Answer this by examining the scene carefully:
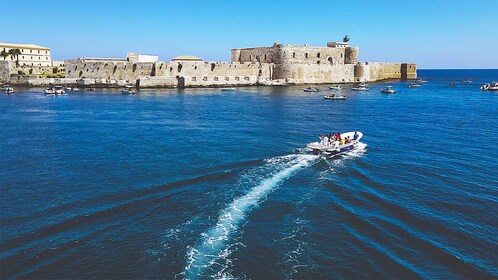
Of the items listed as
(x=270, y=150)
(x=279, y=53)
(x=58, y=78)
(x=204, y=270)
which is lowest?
(x=204, y=270)

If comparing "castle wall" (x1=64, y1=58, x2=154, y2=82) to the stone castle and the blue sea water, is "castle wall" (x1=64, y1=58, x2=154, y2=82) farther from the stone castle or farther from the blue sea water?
the blue sea water

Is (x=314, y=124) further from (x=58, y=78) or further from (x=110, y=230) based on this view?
(x=58, y=78)

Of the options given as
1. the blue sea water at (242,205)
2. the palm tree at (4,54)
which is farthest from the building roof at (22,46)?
the blue sea water at (242,205)

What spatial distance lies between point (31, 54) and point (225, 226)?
237 ft

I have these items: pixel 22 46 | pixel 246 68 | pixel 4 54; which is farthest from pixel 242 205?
pixel 22 46

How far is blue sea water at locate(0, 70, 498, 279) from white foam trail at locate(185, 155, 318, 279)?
0.15ft

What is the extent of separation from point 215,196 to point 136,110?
961 inches

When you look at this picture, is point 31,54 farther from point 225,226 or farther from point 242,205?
point 225,226

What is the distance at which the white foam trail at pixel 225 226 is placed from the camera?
8.83 metres

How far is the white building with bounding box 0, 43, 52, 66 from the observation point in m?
66.5

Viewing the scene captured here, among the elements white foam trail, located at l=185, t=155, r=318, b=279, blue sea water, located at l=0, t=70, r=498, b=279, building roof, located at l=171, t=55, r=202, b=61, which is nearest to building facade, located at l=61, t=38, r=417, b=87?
building roof, located at l=171, t=55, r=202, b=61

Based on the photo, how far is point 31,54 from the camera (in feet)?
225

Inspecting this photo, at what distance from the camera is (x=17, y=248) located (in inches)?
373

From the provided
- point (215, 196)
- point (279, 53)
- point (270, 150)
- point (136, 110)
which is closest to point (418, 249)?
point (215, 196)
